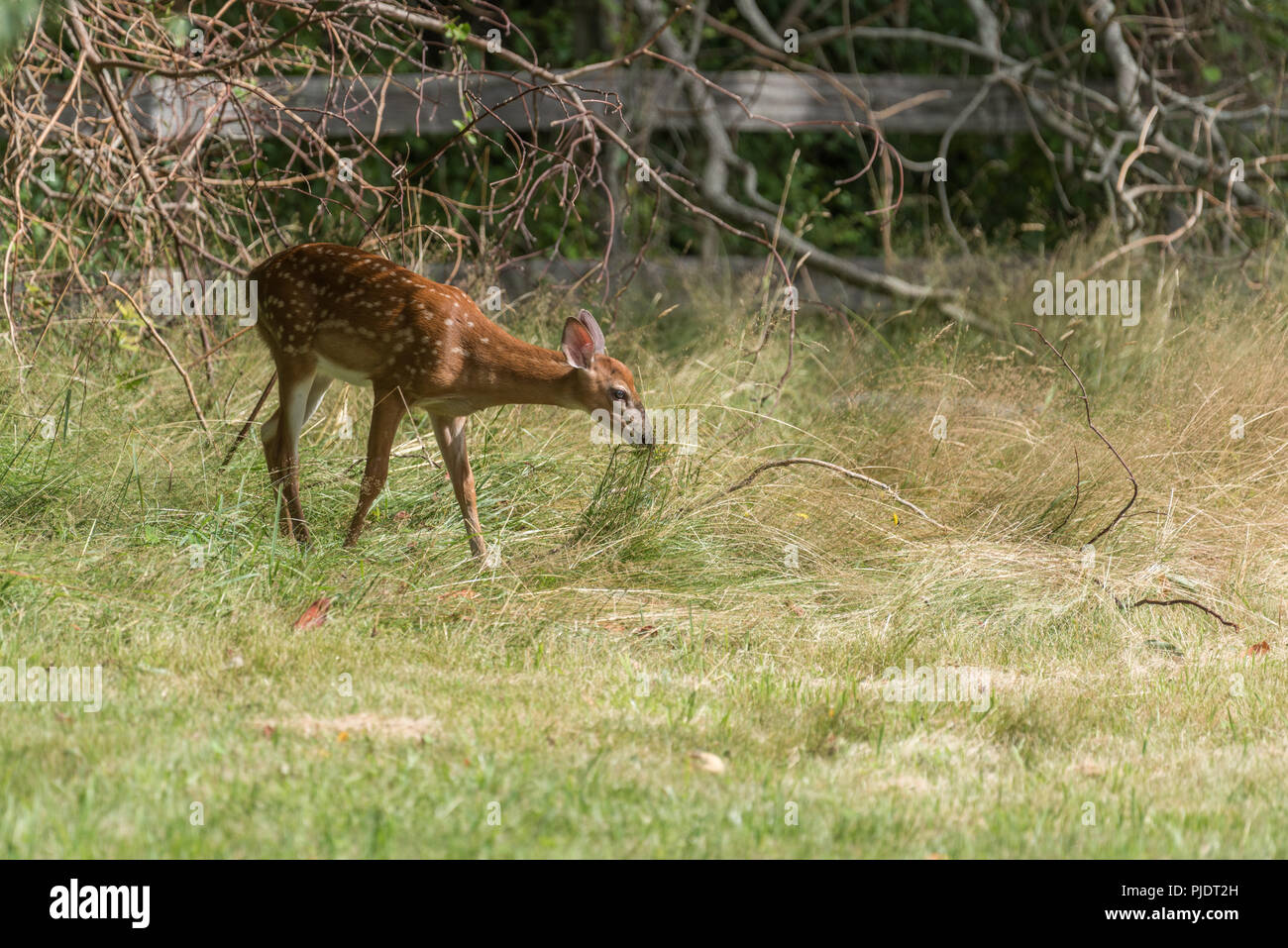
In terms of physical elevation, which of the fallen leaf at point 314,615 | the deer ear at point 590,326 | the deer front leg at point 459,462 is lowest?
the fallen leaf at point 314,615

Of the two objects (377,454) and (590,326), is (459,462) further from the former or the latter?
(590,326)

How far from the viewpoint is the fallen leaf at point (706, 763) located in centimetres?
370

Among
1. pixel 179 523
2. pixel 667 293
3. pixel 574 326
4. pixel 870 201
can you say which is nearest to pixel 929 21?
pixel 870 201

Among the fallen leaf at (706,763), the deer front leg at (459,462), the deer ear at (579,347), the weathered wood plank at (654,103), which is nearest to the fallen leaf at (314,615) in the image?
the deer front leg at (459,462)

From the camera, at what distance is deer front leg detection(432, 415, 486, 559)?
5.59m

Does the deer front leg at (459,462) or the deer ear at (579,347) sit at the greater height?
the deer ear at (579,347)

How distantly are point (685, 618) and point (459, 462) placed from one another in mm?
1173

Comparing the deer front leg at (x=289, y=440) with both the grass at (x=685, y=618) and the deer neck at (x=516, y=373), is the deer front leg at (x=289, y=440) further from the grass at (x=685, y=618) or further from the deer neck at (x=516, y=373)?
the deer neck at (x=516, y=373)

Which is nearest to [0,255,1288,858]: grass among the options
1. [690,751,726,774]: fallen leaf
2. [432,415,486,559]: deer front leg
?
[690,751,726,774]: fallen leaf

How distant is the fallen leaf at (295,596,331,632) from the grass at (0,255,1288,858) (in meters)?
0.04

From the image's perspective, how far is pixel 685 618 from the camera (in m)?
5.07

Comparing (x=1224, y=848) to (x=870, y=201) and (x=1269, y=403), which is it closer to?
(x=1269, y=403)

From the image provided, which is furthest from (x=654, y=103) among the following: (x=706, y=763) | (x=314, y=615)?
(x=706, y=763)

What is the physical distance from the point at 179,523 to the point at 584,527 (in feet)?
4.92
